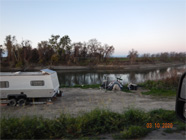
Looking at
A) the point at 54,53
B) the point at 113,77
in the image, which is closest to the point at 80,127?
the point at 113,77

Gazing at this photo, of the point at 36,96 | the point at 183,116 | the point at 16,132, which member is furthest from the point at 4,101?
the point at 183,116

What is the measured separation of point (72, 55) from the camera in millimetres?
75062

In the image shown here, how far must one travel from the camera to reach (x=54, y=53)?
72688 mm

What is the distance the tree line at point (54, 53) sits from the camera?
64562mm

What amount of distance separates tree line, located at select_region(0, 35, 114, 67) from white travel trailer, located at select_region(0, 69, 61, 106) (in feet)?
176

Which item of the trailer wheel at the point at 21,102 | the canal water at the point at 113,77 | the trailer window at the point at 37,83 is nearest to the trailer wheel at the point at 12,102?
the trailer wheel at the point at 21,102

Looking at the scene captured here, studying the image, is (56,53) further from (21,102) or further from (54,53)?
(21,102)

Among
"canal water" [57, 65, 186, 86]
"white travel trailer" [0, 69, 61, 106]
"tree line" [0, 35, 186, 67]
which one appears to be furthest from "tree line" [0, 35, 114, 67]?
"white travel trailer" [0, 69, 61, 106]

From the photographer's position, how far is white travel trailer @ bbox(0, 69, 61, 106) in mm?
10125

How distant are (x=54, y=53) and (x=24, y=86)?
64.4 meters

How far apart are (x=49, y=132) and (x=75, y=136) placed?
79 centimetres

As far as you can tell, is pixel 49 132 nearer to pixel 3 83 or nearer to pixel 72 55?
pixel 3 83

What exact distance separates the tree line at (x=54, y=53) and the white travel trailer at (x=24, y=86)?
53620 millimetres
